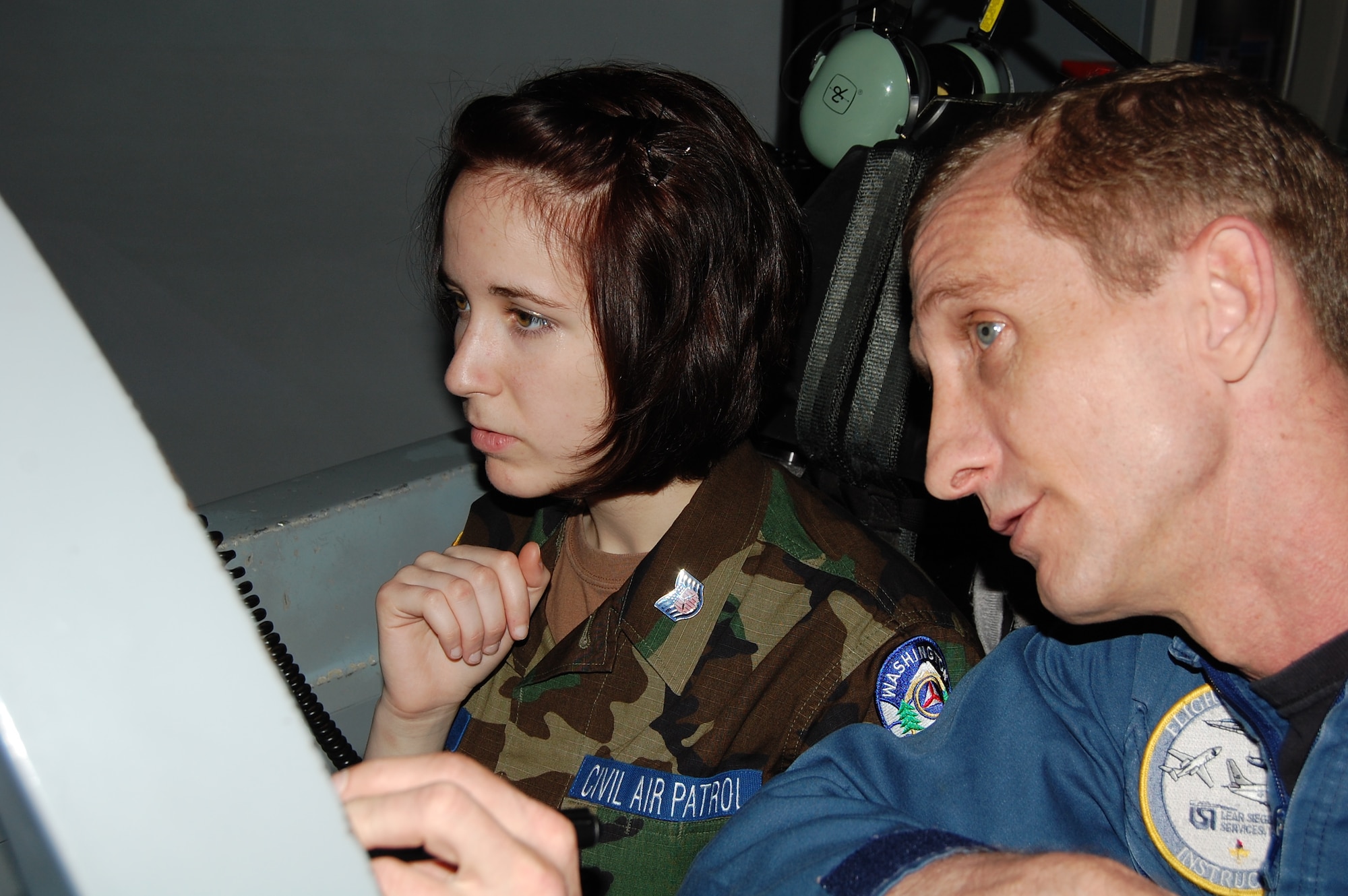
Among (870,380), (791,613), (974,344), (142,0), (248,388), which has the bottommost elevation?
(248,388)

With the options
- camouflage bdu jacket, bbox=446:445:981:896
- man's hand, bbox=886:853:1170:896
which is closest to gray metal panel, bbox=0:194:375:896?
man's hand, bbox=886:853:1170:896

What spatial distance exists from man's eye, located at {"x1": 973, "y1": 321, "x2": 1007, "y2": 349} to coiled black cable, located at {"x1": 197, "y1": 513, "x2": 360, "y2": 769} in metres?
0.89

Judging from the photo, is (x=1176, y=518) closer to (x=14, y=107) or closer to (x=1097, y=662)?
(x=1097, y=662)

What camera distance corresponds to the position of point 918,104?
1533 millimetres

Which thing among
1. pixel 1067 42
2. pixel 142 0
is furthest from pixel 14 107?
pixel 1067 42

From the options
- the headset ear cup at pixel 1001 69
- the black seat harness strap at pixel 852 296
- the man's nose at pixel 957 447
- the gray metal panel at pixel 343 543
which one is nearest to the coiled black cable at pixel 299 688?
Result: the gray metal panel at pixel 343 543

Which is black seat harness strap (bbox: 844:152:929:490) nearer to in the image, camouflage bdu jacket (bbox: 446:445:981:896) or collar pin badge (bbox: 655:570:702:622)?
camouflage bdu jacket (bbox: 446:445:981:896)

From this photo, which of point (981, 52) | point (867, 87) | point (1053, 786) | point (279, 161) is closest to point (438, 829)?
point (1053, 786)

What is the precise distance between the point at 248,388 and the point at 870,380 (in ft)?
5.55

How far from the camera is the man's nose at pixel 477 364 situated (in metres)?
1.04

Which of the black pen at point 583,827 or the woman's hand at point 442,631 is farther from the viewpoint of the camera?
the woman's hand at point 442,631

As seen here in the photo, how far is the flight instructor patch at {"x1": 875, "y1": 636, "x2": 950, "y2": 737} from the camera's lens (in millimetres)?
962

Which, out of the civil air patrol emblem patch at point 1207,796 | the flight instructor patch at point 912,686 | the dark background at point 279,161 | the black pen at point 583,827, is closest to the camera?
the black pen at point 583,827

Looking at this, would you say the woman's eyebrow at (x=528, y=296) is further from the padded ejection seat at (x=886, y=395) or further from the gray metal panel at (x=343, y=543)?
the gray metal panel at (x=343, y=543)
